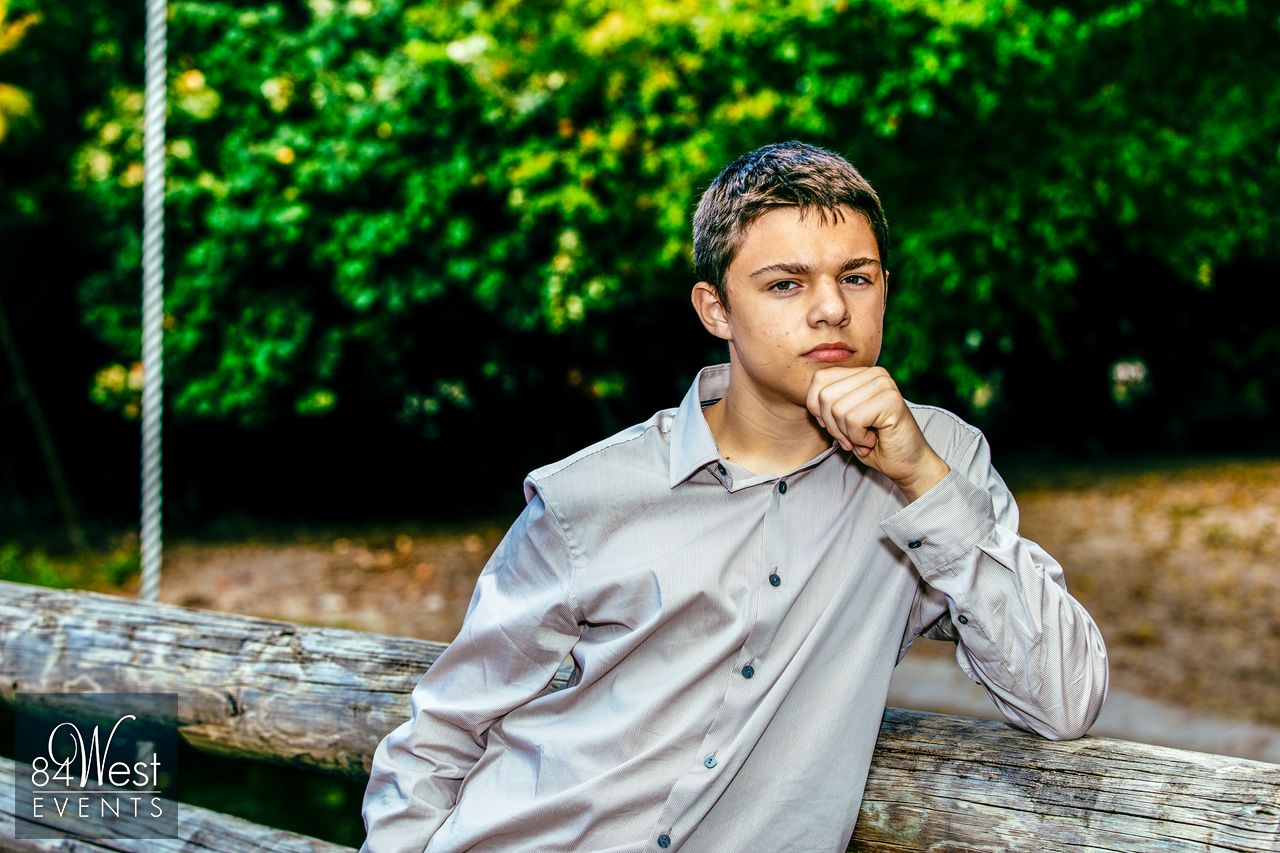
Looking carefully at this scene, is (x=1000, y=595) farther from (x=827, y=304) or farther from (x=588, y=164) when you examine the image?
(x=588, y=164)

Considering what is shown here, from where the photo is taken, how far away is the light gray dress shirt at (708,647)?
1.64 metres

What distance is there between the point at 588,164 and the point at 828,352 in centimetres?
668

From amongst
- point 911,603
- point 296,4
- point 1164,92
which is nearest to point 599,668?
point 911,603

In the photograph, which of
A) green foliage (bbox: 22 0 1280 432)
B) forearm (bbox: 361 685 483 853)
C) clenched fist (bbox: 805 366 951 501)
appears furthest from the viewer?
green foliage (bbox: 22 0 1280 432)

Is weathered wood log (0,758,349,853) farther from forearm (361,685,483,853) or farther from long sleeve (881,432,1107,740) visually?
long sleeve (881,432,1107,740)

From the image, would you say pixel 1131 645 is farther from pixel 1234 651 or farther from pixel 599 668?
pixel 599 668

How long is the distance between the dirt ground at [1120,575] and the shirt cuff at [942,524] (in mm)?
4564

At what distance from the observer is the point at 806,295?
5.57 feet

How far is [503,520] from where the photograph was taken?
10.0 metres

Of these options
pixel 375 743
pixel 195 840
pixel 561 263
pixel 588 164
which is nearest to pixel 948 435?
pixel 375 743

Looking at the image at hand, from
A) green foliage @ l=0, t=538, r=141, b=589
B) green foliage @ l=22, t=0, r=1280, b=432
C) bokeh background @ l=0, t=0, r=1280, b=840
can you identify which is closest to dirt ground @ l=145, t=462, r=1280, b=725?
bokeh background @ l=0, t=0, r=1280, b=840

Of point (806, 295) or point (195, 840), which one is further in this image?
point (195, 840)

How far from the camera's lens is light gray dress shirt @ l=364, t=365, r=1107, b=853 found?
1640 millimetres

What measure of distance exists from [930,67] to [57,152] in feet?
26.0
